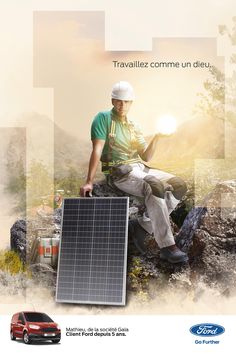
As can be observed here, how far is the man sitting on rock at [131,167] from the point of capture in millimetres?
9094

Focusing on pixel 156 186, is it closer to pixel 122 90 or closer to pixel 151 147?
pixel 151 147

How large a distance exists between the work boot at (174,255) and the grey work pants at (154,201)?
68 millimetres

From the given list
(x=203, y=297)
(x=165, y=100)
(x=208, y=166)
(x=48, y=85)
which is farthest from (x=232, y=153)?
(x=48, y=85)

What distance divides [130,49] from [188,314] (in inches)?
145

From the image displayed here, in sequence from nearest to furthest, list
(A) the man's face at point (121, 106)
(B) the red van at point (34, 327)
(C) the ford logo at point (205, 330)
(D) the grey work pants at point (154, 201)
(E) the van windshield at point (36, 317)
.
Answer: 1. (B) the red van at point (34, 327)
2. (E) the van windshield at point (36, 317)
3. (C) the ford logo at point (205, 330)
4. (D) the grey work pants at point (154, 201)
5. (A) the man's face at point (121, 106)

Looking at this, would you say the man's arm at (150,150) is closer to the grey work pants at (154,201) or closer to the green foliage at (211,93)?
the grey work pants at (154,201)

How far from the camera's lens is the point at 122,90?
29.9 feet

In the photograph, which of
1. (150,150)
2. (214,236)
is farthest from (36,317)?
(150,150)

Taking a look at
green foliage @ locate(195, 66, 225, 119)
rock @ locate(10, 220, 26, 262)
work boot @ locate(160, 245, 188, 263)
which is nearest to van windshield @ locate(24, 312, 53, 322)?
rock @ locate(10, 220, 26, 262)

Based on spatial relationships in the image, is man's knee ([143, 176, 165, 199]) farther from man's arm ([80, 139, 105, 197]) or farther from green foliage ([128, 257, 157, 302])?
green foliage ([128, 257, 157, 302])

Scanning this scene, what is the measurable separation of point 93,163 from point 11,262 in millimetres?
1767

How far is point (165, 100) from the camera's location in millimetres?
9195

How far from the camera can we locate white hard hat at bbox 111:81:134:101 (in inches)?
359

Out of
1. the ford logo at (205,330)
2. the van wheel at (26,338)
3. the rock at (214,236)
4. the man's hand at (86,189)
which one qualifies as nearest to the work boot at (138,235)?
the rock at (214,236)
